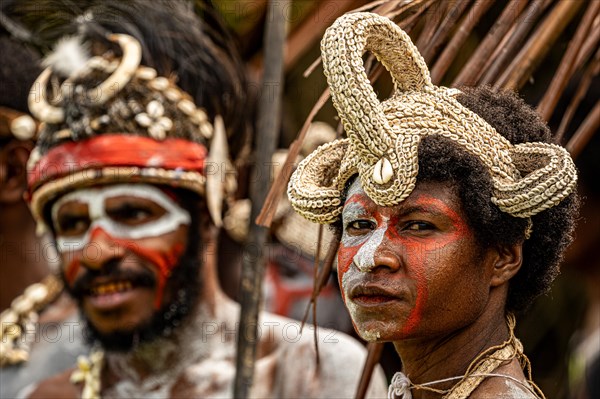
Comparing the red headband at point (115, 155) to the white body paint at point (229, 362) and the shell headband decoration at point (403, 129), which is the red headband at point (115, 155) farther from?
the shell headband decoration at point (403, 129)

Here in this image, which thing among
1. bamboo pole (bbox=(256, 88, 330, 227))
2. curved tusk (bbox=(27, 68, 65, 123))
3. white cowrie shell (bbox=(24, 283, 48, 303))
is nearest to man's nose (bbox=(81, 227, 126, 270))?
curved tusk (bbox=(27, 68, 65, 123))

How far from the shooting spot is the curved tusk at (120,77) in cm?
528

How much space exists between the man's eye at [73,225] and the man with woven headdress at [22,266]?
0.86 meters

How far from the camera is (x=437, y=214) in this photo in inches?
124

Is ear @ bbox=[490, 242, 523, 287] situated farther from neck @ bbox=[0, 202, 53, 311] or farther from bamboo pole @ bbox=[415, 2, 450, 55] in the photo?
neck @ bbox=[0, 202, 53, 311]

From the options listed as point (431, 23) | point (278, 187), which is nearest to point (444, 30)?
point (431, 23)

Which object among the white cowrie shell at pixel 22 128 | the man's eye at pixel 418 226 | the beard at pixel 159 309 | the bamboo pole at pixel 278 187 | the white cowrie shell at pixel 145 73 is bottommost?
the white cowrie shell at pixel 22 128

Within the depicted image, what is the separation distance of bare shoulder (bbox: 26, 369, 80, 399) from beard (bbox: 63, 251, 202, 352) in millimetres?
215

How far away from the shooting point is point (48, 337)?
239 inches

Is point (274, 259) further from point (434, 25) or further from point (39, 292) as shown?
point (434, 25)

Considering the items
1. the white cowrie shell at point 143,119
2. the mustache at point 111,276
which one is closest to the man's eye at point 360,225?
the mustache at point 111,276

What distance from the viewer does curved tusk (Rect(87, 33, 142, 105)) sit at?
528cm

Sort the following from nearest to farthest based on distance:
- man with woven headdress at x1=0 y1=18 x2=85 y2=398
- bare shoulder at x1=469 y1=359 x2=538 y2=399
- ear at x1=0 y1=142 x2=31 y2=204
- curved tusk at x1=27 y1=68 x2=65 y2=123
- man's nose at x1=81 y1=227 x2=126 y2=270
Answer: bare shoulder at x1=469 y1=359 x2=538 y2=399 < man's nose at x1=81 y1=227 x2=126 y2=270 < curved tusk at x1=27 y1=68 x2=65 y2=123 < man with woven headdress at x1=0 y1=18 x2=85 y2=398 < ear at x1=0 y1=142 x2=31 y2=204

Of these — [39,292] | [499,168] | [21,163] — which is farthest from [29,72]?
[499,168]
